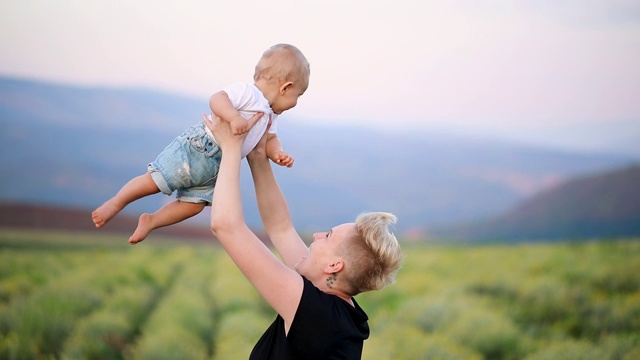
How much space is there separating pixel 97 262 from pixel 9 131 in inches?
73.1

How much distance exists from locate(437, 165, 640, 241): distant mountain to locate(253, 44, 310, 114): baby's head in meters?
7.05

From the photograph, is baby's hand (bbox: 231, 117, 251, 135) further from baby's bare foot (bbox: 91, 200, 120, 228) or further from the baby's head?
baby's bare foot (bbox: 91, 200, 120, 228)

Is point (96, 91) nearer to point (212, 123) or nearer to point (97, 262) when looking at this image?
point (97, 262)

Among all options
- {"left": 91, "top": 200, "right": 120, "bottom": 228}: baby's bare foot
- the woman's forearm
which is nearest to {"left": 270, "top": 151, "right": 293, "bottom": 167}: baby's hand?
the woman's forearm

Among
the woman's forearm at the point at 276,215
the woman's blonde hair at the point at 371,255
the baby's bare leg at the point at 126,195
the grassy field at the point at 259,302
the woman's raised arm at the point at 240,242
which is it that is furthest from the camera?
the grassy field at the point at 259,302

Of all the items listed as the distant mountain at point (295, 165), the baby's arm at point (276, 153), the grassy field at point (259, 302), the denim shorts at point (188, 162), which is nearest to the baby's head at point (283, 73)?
the baby's arm at point (276, 153)

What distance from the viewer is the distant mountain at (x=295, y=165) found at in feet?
28.8

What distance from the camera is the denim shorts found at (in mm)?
2234

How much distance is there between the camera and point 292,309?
6.86 ft

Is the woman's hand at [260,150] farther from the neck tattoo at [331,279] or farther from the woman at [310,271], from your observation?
the neck tattoo at [331,279]

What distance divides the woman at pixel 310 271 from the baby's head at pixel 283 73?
162 mm

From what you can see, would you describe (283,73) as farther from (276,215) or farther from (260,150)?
(276,215)

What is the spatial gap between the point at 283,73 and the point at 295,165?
7.09m

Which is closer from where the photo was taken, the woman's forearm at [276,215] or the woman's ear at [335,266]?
the woman's ear at [335,266]
